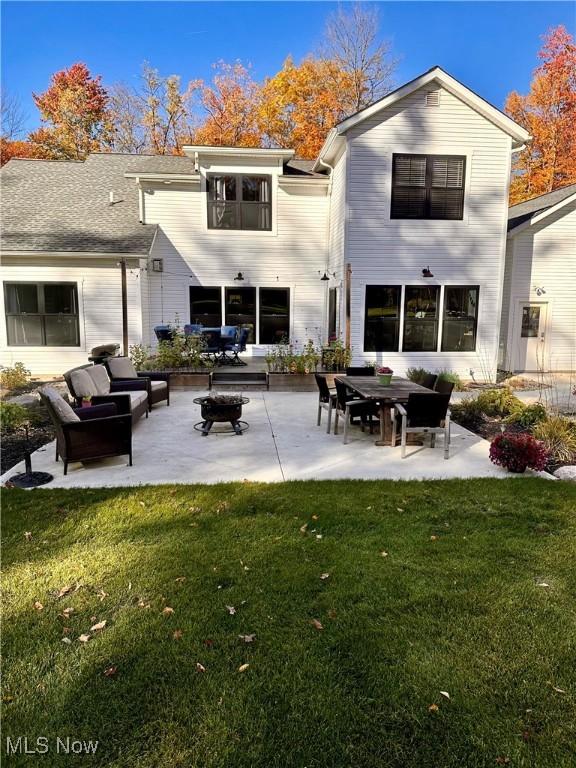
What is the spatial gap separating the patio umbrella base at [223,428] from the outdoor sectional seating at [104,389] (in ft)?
3.31

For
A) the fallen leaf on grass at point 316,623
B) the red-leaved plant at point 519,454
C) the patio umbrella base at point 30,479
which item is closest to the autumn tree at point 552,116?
the red-leaved plant at point 519,454

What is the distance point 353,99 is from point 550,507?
2441 centimetres

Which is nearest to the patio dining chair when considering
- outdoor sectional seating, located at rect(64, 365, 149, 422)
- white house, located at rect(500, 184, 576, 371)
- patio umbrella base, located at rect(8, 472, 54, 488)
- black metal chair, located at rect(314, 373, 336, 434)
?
black metal chair, located at rect(314, 373, 336, 434)

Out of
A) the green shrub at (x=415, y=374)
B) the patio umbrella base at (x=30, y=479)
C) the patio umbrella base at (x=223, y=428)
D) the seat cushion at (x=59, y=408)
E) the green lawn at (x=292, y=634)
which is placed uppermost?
the seat cushion at (x=59, y=408)

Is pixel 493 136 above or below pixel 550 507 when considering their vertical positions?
above

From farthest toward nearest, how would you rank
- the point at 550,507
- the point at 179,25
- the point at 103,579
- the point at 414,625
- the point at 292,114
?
the point at 292,114, the point at 179,25, the point at 550,507, the point at 103,579, the point at 414,625

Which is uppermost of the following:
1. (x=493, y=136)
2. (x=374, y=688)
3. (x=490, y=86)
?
(x=490, y=86)

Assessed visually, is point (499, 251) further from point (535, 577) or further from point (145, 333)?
point (535, 577)

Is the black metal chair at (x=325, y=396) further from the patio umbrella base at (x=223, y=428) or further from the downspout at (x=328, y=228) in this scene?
the downspout at (x=328, y=228)

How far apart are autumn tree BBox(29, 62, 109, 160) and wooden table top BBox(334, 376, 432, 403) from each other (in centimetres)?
2349

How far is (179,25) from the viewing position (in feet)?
41.1

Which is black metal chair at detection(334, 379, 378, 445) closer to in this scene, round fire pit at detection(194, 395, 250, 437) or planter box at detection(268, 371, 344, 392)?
round fire pit at detection(194, 395, 250, 437)

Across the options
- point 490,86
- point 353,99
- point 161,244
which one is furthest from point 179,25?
point 490,86

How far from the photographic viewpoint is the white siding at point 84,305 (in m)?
13.0
